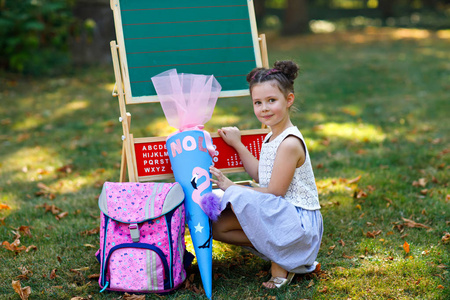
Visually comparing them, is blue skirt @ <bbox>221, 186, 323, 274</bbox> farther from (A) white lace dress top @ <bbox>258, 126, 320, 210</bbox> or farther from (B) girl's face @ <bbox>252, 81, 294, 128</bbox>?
(B) girl's face @ <bbox>252, 81, 294, 128</bbox>

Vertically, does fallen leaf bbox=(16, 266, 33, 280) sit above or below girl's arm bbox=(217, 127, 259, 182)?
below

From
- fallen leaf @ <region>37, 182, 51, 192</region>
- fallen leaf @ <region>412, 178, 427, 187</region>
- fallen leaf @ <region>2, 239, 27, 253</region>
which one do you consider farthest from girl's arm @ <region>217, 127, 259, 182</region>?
fallen leaf @ <region>37, 182, 51, 192</region>

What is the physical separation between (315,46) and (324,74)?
381 centimetres

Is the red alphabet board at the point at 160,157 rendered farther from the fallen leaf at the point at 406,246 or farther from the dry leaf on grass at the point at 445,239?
the dry leaf on grass at the point at 445,239

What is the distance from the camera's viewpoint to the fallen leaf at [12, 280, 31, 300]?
2773mm

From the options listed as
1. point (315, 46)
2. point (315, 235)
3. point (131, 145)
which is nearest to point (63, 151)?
point (131, 145)

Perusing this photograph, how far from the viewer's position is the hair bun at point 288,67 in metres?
2.89

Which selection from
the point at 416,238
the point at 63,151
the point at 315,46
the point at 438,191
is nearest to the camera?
the point at 416,238

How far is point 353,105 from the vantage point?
24.6 feet

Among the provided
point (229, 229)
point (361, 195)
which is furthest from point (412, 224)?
point (229, 229)

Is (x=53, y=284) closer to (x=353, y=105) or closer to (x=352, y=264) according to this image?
(x=352, y=264)

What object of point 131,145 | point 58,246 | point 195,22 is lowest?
point 58,246

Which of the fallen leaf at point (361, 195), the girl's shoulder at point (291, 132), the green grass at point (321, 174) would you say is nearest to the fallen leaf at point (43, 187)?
the green grass at point (321, 174)

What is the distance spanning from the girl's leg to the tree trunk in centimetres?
1351
